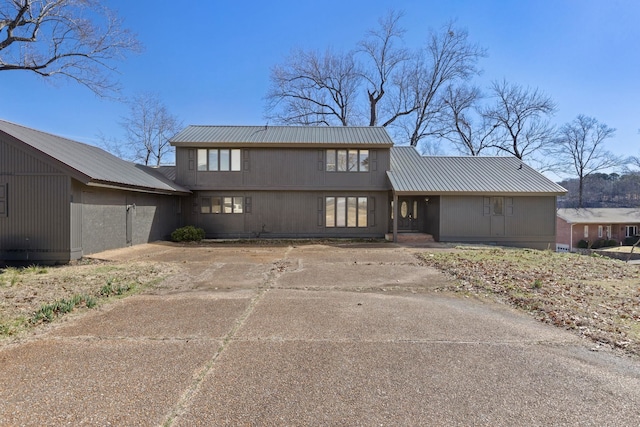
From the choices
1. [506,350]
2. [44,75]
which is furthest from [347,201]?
[44,75]

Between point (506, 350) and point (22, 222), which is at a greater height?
point (22, 222)

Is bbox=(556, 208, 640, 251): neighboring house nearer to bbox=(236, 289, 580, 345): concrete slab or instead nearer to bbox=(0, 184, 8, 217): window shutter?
bbox=(236, 289, 580, 345): concrete slab

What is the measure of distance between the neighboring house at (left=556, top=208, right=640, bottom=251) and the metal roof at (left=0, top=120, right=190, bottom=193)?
32.9m

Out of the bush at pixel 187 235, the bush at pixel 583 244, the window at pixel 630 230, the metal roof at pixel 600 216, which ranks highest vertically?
the metal roof at pixel 600 216

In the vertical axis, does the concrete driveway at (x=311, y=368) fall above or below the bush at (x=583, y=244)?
above

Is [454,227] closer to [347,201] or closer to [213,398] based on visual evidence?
[347,201]

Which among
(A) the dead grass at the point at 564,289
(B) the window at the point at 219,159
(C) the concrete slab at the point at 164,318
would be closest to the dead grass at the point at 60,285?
(C) the concrete slab at the point at 164,318

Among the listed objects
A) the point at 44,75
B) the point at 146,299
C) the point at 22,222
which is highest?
the point at 44,75

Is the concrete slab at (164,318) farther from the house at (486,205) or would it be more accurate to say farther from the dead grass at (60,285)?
the house at (486,205)

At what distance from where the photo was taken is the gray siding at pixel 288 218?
1733 centimetres

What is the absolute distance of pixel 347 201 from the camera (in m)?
17.4

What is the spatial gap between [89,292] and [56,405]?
443cm

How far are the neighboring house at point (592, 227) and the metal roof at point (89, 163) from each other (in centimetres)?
3292

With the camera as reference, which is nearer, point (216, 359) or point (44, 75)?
point (216, 359)
